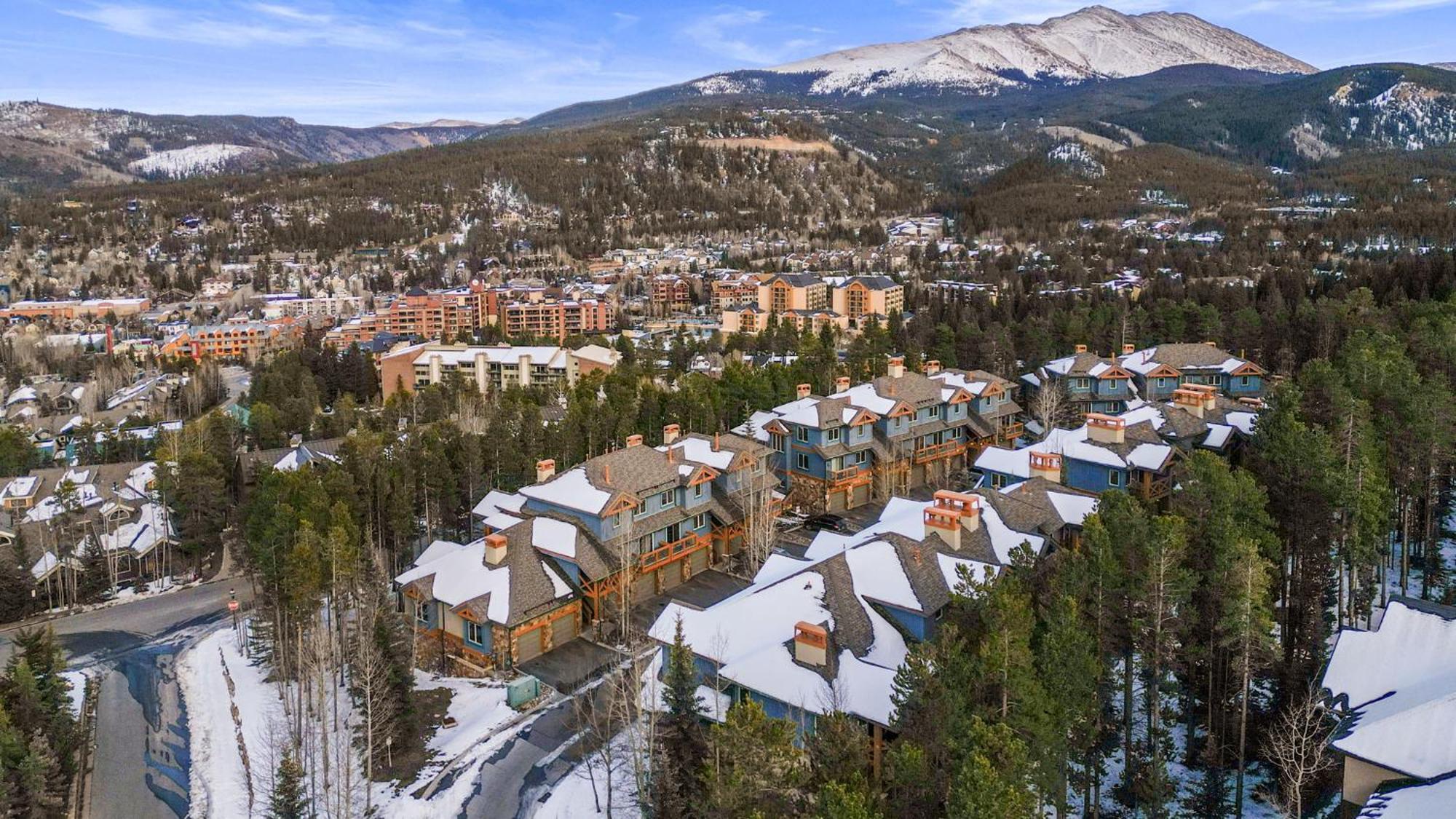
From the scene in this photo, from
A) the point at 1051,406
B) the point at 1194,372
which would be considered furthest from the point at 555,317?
the point at 1194,372

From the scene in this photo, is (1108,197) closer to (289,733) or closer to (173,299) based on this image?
(173,299)

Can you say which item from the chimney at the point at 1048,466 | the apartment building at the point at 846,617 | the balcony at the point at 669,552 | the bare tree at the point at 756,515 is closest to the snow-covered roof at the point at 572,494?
the balcony at the point at 669,552

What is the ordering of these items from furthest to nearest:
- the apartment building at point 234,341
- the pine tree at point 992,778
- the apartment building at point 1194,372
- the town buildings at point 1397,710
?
the apartment building at point 234,341 → the apartment building at point 1194,372 → the town buildings at point 1397,710 → the pine tree at point 992,778

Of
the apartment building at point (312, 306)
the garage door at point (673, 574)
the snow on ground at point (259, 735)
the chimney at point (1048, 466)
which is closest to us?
the snow on ground at point (259, 735)

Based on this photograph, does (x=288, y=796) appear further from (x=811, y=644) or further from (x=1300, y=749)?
(x=1300, y=749)

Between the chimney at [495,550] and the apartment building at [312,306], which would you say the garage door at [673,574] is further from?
the apartment building at [312,306]

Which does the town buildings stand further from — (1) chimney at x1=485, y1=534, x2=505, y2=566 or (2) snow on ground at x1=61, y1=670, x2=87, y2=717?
(2) snow on ground at x1=61, y1=670, x2=87, y2=717
